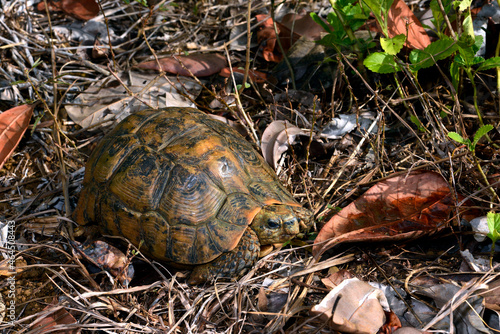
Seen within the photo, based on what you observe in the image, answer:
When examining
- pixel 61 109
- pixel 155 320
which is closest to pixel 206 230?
pixel 155 320

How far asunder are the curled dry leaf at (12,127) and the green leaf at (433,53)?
330 centimetres

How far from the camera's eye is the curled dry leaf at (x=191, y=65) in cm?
402

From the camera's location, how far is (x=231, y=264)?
2.72 m

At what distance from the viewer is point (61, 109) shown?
4059 millimetres

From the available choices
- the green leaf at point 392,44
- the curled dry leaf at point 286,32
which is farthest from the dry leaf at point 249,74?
the green leaf at point 392,44

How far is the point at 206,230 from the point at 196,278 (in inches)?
13.4

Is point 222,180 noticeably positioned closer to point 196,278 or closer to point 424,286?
point 196,278

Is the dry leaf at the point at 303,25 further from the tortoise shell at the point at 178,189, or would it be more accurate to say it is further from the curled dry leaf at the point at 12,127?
the curled dry leaf at the point at 12,127

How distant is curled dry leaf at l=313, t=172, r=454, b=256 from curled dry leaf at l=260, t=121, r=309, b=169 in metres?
0.75

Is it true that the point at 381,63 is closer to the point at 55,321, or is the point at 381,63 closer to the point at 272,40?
the point at 272,40

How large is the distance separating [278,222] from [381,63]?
139 centimetres

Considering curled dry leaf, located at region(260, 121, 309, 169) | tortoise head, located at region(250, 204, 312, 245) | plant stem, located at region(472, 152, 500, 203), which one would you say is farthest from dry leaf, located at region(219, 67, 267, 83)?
plant stem, located at region(472, 152, 500, 203)

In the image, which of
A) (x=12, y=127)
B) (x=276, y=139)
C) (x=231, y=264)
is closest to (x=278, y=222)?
(x=231, y=264)

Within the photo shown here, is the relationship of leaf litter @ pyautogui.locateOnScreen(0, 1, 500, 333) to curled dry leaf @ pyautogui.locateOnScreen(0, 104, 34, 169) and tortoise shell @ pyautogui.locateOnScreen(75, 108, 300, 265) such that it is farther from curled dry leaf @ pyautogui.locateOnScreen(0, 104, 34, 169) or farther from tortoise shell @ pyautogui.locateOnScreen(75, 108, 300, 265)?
tortoise shell @ pyautogui.locateOnScreen(75, 108, 300, 265)
